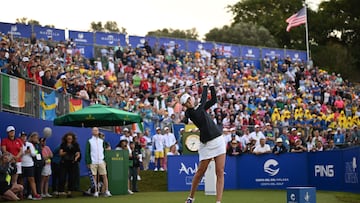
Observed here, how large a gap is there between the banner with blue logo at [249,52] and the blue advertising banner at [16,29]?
695 inches

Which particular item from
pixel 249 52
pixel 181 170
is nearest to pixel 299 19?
pixel 249 52

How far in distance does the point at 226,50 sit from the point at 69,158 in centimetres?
2888

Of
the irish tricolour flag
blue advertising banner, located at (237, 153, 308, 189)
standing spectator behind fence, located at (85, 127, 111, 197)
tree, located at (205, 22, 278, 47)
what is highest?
tree, located at (205, 22, 278, 47)

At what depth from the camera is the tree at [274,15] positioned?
8299cm

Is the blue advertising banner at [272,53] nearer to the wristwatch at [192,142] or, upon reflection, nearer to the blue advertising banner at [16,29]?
the blue advertising banner at [16,29]

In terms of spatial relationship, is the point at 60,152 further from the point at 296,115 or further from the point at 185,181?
the point at 296,115

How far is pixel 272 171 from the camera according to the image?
2736 cm

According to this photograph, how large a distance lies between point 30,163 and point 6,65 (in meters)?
3.74

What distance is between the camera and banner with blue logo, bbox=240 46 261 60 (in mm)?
51719

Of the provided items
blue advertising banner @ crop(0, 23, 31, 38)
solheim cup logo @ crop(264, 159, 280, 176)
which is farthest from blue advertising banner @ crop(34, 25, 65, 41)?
solheim cup logo @ crop(264, 159, 280, 176)

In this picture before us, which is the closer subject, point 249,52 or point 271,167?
point 271,167

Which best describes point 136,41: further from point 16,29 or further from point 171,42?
point 16,29

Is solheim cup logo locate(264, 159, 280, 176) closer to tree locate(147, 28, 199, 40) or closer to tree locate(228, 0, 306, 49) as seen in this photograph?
tree locate(228, 0, 306, 49)

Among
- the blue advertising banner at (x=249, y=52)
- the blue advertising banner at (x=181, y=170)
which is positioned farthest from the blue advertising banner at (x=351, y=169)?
the blue advertising banner at (x=249, y=52)
